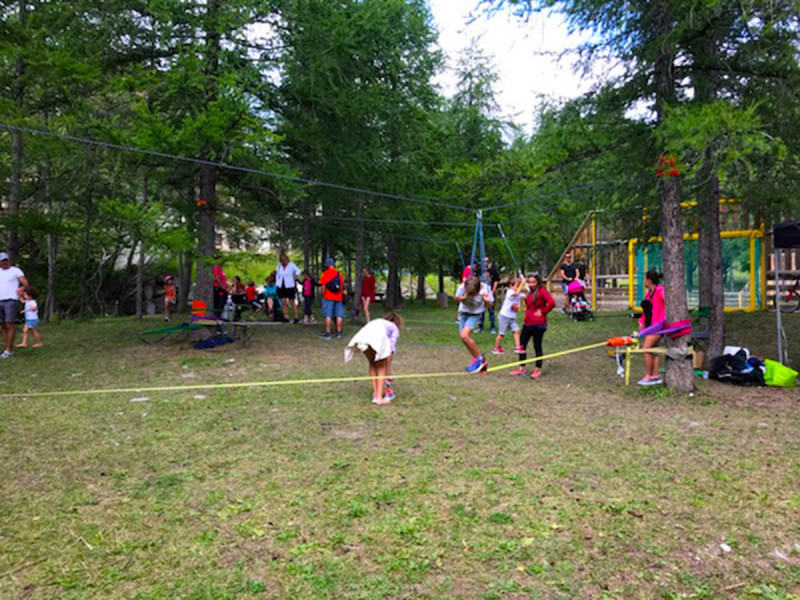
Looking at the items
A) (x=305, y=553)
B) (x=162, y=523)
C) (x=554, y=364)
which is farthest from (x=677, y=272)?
(x=162, y=523)

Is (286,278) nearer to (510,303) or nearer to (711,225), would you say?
(510,303)

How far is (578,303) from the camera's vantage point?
1764 cm

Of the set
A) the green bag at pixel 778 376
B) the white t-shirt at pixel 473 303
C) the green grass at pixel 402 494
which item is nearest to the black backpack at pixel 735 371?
the green bag at pixel 778 376

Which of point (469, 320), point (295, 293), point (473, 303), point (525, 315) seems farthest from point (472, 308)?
point (295, 293)

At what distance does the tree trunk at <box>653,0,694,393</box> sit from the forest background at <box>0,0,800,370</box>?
0.04 metres

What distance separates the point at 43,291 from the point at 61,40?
15069 mm

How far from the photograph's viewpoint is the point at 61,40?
1077 centimetres

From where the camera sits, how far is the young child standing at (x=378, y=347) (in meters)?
6.69

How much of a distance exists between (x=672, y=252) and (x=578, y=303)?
10.4 metres

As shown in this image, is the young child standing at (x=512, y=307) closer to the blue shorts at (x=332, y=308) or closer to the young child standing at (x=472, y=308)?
the young child standing at (x=472, y=308)

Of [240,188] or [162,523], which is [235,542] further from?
[240,188]

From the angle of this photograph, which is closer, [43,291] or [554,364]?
→ [554,364]

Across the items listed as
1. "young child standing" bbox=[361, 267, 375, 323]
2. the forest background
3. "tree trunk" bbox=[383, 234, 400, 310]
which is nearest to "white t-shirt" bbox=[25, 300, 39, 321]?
the forest background

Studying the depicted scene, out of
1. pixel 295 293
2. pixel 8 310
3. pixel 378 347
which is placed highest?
pixel 295 293
